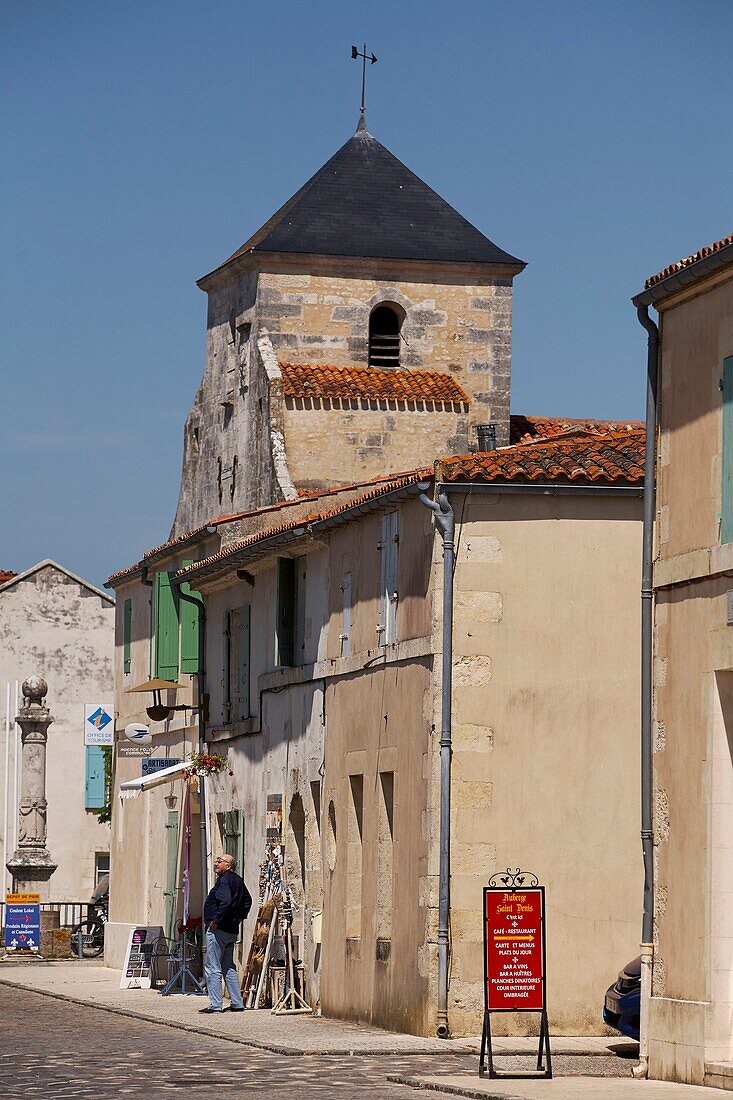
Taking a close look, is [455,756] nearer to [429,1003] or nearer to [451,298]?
[429,1003]

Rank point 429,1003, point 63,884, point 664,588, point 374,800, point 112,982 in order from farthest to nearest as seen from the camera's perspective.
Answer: point 63,884, point 112,982, point 374,800, point 429,1003, point 664,588

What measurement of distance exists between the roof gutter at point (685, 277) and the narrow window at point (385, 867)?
686 centimetres

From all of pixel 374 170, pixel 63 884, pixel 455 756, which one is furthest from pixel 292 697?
pixel 63 884

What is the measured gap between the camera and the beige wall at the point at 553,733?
20109 mm

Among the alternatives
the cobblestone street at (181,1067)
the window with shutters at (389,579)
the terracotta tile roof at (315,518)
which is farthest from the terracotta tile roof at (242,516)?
the cobblestone street at (181,1067)

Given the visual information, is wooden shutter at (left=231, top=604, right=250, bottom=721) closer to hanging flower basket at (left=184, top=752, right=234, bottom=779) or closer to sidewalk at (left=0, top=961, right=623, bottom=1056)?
hanging flower basket at (left=184, top=752, right=234, bottom=779)

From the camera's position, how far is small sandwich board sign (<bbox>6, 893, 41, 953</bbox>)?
37844 mm

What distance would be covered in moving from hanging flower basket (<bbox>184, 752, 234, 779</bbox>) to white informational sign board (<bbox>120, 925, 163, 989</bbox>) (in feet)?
7.88

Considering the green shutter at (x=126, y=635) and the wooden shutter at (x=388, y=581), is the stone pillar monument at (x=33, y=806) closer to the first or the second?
the green shutter at (x=126, y=635)

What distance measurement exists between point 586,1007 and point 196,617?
12.0m

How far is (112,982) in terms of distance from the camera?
99.7ft

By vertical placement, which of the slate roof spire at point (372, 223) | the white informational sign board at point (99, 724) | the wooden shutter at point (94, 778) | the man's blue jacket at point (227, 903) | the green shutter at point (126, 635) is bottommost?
the man's blue jacket at point (227, 903)

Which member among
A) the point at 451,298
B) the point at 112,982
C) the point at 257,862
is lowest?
the point at 112,982

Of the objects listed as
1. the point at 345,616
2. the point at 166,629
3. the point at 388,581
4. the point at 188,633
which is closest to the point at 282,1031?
the point at 388,581
